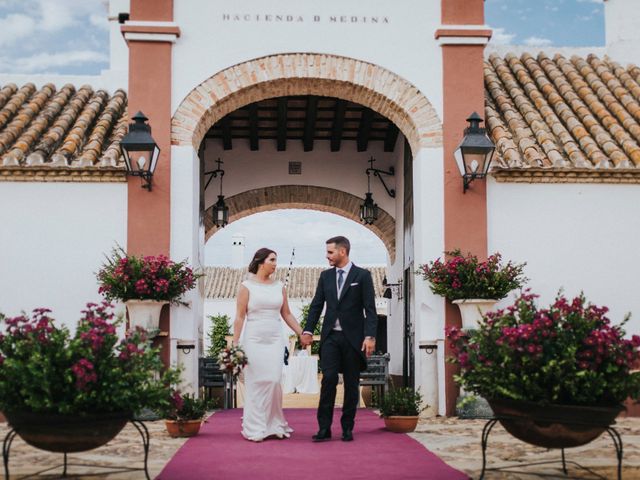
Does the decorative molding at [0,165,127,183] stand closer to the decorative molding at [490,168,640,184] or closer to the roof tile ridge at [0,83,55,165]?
the roof tile ridge at [0,83,55,165]

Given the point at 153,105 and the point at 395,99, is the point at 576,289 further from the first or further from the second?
the point at 153,105

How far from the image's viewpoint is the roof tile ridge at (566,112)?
9.90 meters

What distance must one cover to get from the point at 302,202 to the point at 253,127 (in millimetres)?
2124

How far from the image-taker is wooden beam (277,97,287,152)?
1251cm

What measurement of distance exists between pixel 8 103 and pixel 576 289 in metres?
8.13

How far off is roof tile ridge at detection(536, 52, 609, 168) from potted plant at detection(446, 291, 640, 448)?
5.16 meters

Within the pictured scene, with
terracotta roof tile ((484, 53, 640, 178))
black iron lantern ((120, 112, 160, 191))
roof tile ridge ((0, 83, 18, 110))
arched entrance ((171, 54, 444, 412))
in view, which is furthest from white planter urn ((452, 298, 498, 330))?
roof tile ridge ((0, 83, 18, 110))

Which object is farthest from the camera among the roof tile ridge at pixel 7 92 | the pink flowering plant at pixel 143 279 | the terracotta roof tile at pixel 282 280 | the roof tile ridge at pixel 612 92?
the terracotta roof tile at pixel 282 280

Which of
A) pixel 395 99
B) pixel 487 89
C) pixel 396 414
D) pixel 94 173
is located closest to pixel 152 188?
pixel 94 173

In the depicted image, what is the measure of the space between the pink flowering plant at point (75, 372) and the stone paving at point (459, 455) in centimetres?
76

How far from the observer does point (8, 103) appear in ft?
38.2

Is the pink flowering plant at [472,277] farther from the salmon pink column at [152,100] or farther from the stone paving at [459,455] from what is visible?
the salmon pink column at [152,100]

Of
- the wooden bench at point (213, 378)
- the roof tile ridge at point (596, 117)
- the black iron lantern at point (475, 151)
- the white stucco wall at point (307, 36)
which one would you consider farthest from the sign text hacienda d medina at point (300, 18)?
the wooden bench at point (213, 378)

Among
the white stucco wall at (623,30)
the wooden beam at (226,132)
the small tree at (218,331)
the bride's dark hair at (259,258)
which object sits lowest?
the small tree at (218,331)
